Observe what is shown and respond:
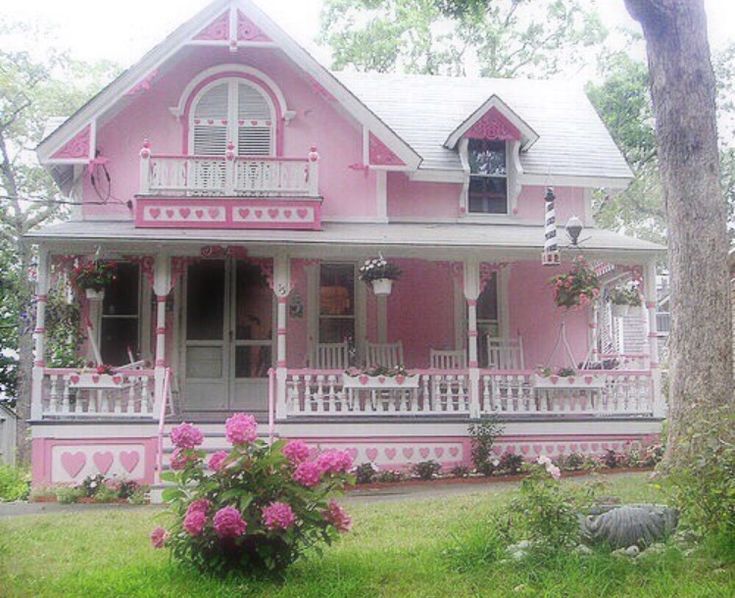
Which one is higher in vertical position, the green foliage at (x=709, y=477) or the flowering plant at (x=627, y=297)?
the flowering plant at (x=627, y=297)

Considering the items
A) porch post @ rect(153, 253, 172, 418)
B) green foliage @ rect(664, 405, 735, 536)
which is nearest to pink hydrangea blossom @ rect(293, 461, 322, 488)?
green foliage @ rect(664, 405, 735, 536)

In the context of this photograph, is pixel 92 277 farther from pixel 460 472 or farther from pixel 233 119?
pixel 460 472

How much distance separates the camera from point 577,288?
11.9m

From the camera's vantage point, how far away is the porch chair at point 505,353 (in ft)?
47.0

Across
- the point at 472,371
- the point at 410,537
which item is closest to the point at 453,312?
the point at 472,371

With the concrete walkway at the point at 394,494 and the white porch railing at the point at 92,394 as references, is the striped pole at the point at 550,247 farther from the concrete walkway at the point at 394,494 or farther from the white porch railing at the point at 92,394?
the white porch railing at the point at 92,394

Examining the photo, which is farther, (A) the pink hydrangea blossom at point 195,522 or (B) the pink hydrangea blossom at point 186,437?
(B) the pink hydrangea blossom at point 186,437

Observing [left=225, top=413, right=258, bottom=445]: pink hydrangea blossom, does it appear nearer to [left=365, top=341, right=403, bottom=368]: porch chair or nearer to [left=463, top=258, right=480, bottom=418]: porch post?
[left=463, top=258, right=480, bottom=418]: porch post

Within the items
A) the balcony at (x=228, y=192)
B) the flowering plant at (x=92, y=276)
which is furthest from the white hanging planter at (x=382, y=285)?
the flowering plant at (x=92, y=276)

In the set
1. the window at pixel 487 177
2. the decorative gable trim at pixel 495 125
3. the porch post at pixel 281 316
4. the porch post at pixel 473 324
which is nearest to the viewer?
the porch post at pixel 281 316

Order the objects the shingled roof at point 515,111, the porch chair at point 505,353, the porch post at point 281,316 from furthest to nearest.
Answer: the shingled roof at point 515,111, the porch chair at point 505,353, the porch post at point 281,316

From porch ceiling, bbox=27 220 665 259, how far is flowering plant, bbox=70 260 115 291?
383mm

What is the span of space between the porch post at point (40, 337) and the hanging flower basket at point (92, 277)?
0.43 meters

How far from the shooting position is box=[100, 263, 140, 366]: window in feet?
45.1
